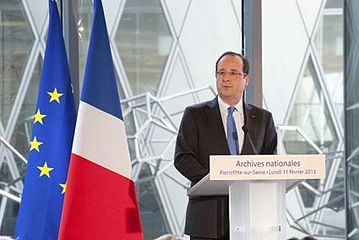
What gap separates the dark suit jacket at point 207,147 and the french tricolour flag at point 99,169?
286 millimetres

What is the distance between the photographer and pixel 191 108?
3.58 meters

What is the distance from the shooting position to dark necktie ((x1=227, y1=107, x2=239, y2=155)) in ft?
11.4

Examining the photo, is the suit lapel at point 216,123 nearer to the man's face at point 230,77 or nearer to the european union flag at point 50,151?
the man's face at point 230,77

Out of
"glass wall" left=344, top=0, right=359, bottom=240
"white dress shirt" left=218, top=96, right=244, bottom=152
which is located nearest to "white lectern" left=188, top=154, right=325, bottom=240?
"white dress shirt" left=218, top=96, right=244, bottom=152

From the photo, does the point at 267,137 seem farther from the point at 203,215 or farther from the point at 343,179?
the point at 343,179

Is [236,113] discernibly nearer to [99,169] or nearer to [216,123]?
[216,123]

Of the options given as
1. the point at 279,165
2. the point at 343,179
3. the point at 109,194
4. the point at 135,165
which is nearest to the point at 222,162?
the point at 279,165

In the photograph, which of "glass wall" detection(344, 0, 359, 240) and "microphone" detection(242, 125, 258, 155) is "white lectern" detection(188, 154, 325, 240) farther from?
"glass wall" detection(344, 0, 359, 240)

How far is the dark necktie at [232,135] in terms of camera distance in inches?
137

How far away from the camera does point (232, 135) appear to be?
11.5 ft

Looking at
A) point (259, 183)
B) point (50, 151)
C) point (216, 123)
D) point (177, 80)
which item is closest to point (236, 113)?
point (216, 123)

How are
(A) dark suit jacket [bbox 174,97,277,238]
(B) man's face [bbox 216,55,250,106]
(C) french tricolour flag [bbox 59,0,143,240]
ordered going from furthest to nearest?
(B) man's face [bbox 216,55,250,106], (A) dark suit jacket [bbox 174,97,277,238], (C) french tricolour flag [bbox 59,0,143,240]

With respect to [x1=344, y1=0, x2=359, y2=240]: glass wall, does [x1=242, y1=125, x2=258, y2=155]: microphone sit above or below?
below

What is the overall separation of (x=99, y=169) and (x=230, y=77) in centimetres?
80
